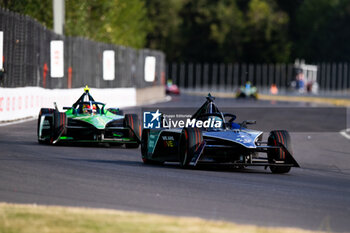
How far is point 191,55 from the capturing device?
102 metres

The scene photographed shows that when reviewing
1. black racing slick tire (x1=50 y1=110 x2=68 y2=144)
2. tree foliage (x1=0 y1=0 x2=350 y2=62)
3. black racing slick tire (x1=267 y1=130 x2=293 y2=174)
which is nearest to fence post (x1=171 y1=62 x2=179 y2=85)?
tree foliage (x1=0 y1=0 x2=350 y2=62)

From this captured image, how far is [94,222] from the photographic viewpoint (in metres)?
8.37

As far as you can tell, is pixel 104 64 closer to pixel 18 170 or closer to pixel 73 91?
pixel 73 91

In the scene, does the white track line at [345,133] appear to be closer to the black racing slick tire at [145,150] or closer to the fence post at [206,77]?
the black racing slick tire at [145,150]

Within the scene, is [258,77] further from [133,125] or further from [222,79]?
[133,125]

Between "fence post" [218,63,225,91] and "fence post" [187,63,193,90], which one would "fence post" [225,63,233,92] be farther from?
"fence post" [187,63,193,90]

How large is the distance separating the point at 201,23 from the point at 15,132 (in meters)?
82.3

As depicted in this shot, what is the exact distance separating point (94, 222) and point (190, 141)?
5745 millimetres

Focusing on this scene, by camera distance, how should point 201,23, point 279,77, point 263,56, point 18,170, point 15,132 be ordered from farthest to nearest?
point 201,23, point 263,56, point 279,77, point 15,132, point 18,170

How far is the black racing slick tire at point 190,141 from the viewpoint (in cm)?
1401

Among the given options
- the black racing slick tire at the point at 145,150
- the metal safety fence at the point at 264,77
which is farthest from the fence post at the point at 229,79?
the black racing slick tire at the point at 145,150

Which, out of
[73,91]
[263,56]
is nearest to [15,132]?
[73,91]

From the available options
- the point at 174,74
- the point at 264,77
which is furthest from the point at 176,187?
the point at 174,74

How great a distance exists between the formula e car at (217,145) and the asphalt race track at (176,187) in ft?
0.70
